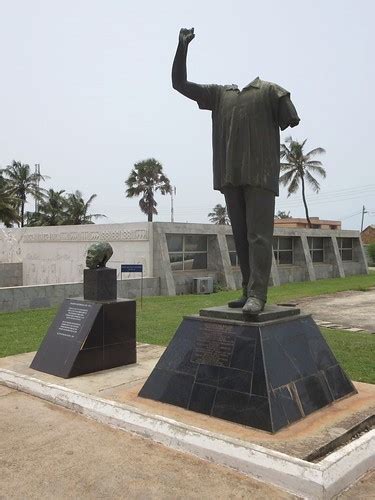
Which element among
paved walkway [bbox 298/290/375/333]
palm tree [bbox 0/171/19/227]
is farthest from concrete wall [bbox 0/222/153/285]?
paved walkway [bbox 298/290/375/333]

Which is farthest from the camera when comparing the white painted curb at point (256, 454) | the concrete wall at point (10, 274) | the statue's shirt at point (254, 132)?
→ the concrete wall at point (10, 274)

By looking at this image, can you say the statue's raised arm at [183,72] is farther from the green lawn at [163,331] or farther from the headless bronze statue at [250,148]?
the green lawn at [163,331]

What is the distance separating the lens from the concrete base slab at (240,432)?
3.17 metres

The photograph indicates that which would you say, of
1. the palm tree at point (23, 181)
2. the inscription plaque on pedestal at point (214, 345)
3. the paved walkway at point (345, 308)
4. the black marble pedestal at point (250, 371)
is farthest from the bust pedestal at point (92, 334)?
the palm tree at point (23, 181)

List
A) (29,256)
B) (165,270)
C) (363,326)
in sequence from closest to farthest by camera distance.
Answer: (363,326)
(165,270)
(29,256)

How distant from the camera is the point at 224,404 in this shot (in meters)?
4.23

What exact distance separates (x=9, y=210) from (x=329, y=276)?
17214mm

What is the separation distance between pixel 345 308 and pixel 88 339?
9.29m

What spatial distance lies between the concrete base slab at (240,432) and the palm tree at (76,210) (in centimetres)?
3324

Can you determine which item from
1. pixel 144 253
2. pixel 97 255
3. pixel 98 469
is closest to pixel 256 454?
pixel 98 469

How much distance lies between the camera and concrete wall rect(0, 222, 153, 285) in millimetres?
16406

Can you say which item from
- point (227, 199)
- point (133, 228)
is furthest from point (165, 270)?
point (227, 199)

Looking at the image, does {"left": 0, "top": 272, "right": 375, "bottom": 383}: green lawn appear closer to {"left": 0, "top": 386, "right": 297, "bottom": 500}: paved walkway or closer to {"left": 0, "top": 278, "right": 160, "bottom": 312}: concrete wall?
{"left": 0, "top": 278, "right": 160, "bottom": 312}: concrete wall

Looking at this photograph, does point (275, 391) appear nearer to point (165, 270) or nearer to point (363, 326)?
point (363, 326)
